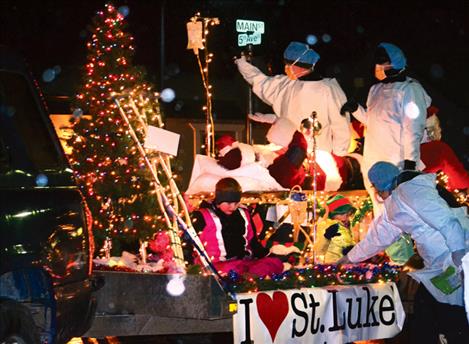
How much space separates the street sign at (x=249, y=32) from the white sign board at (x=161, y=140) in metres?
2.90

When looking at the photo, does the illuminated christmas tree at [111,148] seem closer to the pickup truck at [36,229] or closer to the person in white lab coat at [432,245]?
the person in white lab coat at [432,245]

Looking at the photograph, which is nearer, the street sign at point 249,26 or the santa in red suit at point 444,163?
the santa in red suit at point 444,163

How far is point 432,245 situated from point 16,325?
11.2 ft

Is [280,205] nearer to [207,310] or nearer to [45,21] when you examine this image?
[207,310]

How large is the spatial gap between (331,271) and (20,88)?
130 inches

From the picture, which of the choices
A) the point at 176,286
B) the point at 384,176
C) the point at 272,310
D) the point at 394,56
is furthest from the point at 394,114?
the point at 176,286

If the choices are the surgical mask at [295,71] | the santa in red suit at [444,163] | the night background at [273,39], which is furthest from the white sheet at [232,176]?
the night background at [273,39]

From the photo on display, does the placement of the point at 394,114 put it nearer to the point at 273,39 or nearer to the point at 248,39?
the point at 248,39

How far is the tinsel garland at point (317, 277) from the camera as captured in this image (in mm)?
6605

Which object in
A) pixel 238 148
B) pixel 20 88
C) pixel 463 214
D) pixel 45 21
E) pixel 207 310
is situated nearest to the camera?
pixel 20 88

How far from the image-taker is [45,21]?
24.2m

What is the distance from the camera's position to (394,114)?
8.32 meters

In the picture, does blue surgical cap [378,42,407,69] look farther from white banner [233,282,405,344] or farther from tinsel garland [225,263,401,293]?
white banner [233,282,405,344]

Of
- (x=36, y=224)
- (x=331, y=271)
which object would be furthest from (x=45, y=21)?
(x=36, y=224)
